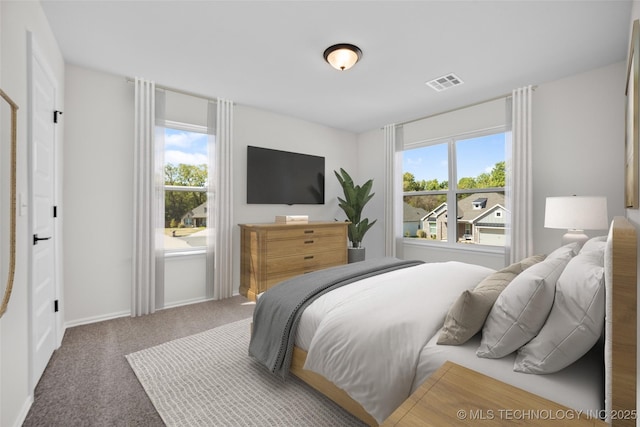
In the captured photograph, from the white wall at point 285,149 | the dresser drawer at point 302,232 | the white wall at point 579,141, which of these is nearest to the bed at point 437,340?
the dresser drawer at point 302,232

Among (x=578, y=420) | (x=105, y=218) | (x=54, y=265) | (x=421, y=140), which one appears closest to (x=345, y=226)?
(x=421, y=140)

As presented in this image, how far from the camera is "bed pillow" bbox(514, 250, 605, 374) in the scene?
3.16 feet

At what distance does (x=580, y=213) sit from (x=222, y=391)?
3.06 meters

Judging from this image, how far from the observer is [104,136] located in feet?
9.57

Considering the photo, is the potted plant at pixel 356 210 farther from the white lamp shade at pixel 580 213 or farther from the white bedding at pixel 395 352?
the white bedding at pixel 395 352

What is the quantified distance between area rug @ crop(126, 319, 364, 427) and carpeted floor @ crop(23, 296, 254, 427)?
10 centimetres

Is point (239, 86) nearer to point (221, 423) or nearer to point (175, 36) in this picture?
point (175, 36)

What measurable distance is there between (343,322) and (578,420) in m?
0.88

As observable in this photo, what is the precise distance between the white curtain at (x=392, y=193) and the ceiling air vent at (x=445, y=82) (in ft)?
4.27

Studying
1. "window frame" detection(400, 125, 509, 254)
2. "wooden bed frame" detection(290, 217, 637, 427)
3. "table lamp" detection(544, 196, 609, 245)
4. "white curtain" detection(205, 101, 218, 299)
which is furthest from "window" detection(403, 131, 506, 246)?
"wooden bed frame" detection(290, 217, 637, 427)

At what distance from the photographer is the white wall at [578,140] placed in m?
2.76

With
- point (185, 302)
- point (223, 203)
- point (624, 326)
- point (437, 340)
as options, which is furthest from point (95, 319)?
point (624, 326)

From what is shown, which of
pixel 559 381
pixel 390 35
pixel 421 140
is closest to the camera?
pixel 559 381

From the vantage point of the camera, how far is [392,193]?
455 cm
